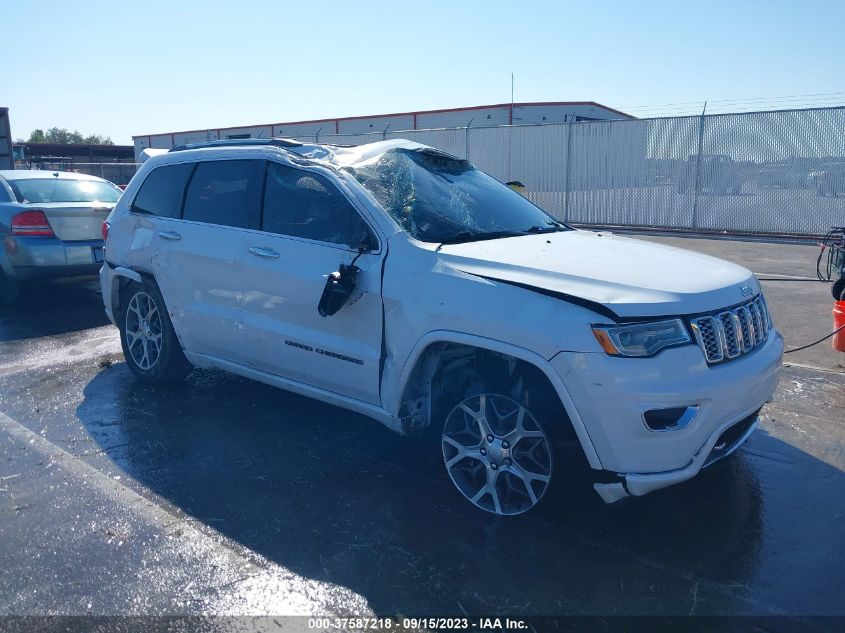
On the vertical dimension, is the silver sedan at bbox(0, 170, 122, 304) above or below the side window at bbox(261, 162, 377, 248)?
below

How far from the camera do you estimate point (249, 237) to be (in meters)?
4.89

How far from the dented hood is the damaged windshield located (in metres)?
0.20

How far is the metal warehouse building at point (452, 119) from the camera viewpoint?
96.1ft

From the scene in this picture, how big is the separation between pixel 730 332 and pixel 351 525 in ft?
6.85

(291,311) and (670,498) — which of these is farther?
(291,311)

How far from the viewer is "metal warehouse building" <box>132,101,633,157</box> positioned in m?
29.3

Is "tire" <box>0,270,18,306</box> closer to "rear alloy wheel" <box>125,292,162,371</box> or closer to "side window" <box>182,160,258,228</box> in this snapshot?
"rear alloy wheel" <box>125,292,162,371</box>

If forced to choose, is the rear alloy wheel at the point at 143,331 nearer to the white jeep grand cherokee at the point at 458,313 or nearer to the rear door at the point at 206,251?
the white jeep grand cherokee at the point at 458,313

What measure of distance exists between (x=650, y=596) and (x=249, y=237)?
3.17m

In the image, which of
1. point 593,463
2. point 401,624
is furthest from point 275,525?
point 593,463

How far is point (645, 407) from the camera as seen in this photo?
130 inches

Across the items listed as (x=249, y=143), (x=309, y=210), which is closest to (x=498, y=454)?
(x=309, y=210)

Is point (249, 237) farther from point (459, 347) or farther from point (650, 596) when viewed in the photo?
point (650, 596)

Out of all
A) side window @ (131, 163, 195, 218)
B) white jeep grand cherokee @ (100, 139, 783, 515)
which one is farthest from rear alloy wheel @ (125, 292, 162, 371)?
side window @ (131, 163, 195, 218)
